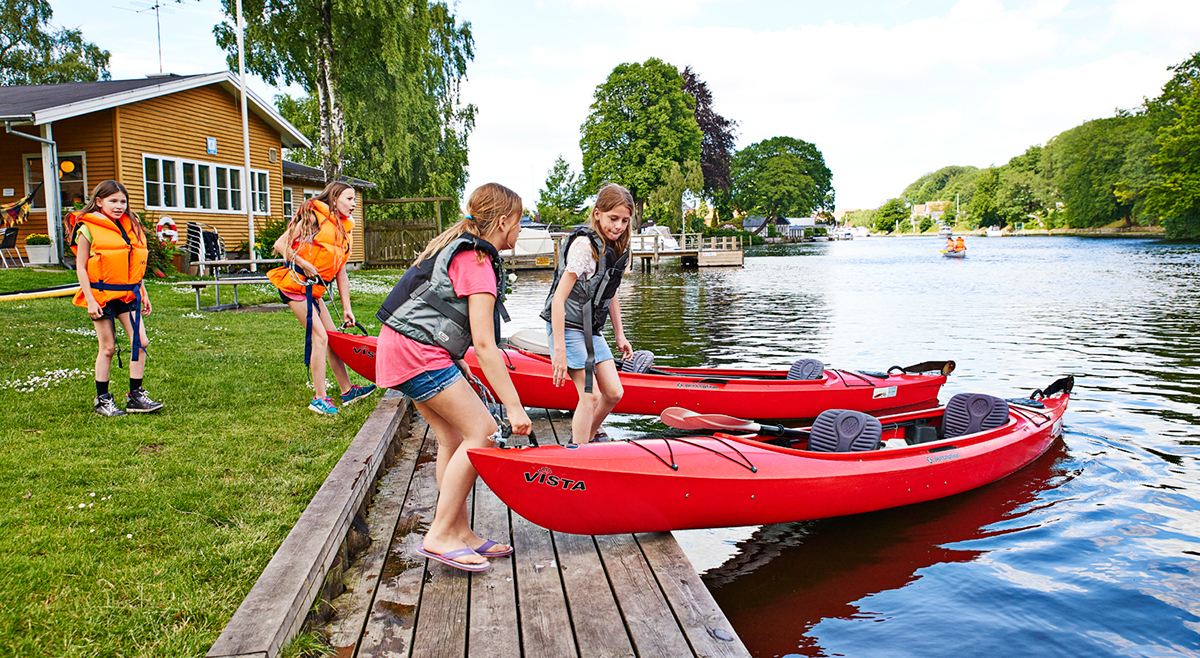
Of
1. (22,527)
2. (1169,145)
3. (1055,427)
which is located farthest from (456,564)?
(1169,145)

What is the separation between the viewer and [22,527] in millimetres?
3594

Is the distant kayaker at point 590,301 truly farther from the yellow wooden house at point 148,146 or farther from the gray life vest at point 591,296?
the yellow wooden house at point 148,146

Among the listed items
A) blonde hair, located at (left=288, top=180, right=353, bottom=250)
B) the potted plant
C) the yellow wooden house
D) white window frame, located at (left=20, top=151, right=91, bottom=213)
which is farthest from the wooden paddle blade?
white window frame, located at (left=20, top=151, right=91, bottom=213)

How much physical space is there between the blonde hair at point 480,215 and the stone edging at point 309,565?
1298 millimetres

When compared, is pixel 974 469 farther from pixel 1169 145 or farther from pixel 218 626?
pixel 1169 145

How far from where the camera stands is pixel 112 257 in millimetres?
5484

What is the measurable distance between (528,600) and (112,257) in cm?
430

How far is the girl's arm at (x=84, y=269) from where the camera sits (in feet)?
17.3

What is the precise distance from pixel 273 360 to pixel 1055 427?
8014 millimetres

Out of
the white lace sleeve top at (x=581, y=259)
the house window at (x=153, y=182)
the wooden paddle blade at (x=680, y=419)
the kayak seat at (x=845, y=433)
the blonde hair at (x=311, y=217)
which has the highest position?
the house window at (x=153, y=182)

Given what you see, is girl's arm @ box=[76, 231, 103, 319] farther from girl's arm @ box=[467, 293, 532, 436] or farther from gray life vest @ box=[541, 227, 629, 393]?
girl's arm @ box=[467, 293, 532, 436]

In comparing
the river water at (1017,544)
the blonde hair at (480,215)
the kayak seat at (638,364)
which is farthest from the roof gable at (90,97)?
the blonde hair at (480,215)

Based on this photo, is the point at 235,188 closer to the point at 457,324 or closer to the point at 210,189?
the point at 210,189

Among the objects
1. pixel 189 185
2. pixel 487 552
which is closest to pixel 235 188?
pixel 189 185
